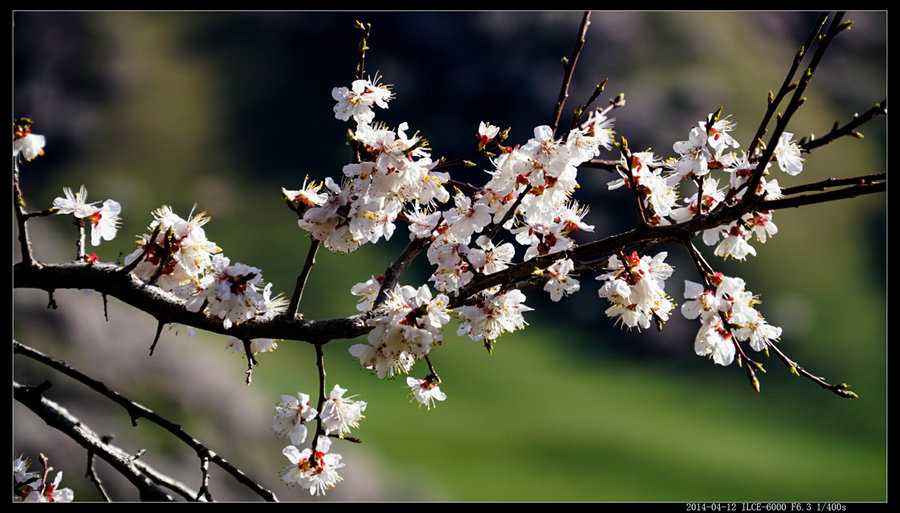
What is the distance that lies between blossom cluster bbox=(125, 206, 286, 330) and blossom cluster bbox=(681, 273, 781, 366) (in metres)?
0.76

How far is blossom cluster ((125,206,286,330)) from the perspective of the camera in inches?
41.9

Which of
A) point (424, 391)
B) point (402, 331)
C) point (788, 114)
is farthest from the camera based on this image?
point (424, 391)

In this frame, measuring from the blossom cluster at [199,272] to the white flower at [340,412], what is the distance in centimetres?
18

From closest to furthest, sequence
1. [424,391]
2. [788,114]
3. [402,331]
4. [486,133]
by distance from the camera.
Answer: [788,114], [402,331], [486,133], [424,391]

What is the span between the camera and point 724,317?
114 cm

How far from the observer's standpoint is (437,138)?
25.9 feet

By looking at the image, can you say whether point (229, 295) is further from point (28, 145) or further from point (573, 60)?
point (573, 60)

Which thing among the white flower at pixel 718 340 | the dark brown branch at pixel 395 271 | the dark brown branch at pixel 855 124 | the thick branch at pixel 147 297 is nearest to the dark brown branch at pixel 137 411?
the thick branch at pixel 147 297

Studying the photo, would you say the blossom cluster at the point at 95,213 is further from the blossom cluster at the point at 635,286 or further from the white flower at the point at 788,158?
the white flower at the point at 788,158

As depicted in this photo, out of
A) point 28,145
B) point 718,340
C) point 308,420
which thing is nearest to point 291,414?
point 308,420

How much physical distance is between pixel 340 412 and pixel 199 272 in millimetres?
414

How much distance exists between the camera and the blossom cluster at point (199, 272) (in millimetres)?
1065

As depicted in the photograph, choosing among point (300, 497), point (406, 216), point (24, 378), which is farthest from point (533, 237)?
point (24, 378)

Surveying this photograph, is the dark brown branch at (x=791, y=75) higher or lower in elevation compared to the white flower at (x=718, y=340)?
higher
